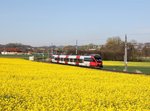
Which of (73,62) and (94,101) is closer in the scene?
(94,101)

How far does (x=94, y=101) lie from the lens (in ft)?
53.4

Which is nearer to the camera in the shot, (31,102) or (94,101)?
(31,102)

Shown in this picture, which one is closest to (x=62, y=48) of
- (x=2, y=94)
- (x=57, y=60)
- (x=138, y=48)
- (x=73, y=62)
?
(x=138, y=48)

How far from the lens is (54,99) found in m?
16.3

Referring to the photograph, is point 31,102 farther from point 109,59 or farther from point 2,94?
point 109,59

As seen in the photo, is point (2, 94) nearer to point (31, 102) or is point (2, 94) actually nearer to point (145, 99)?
point (31, 102)

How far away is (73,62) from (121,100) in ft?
235

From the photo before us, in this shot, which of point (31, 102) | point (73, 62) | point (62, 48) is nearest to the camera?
point (31, 102)

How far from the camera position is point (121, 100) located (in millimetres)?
16844

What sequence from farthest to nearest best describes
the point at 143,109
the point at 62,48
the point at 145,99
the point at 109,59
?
the point at 62,48 → the point at 109,59 → the point at 145,99 → the point at 143,109

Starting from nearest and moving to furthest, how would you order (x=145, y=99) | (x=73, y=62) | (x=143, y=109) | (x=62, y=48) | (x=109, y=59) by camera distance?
1. (x=143, y=109)
2. (x=145, y=99)
3. (x=73, y=62)
4. (x=109, y=59)
5. (x=62, y=48)

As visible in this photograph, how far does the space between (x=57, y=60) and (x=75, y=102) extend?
86.1m

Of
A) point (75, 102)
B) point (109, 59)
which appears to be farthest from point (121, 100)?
point (109, 59)

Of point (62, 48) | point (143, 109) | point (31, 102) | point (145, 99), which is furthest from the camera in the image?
point (62, 48)
